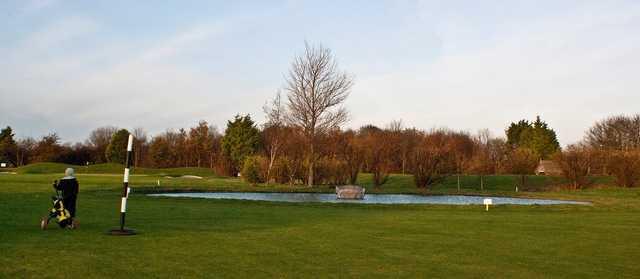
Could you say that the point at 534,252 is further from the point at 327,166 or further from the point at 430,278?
the point at 327,166

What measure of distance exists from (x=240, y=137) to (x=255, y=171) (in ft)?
132

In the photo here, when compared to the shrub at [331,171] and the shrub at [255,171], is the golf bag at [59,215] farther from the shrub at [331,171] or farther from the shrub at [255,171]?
the shrub at [331,171]

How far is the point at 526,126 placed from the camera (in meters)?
98.4

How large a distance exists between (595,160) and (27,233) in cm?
4248

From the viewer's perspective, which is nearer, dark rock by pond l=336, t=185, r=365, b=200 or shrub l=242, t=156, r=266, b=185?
dark rock by pond l=336, t=185, r=365, b=200

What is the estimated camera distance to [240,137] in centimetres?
8125

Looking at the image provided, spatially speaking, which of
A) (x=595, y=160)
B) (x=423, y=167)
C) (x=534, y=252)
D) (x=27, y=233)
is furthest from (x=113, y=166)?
(x=534, y=252)

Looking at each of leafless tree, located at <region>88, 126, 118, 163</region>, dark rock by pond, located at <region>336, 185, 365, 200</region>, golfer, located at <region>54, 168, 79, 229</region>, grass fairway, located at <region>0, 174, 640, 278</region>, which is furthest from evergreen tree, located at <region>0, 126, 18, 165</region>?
golfer, located at <region>54, 168, 79, 229</region>

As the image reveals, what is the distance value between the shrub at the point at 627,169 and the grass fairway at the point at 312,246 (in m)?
28.8

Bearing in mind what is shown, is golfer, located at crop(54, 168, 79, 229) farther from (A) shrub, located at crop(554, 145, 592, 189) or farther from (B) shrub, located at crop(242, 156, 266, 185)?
(A) shrub, located at crop(554, 145, 592, 189)

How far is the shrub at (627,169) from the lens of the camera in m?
44.3

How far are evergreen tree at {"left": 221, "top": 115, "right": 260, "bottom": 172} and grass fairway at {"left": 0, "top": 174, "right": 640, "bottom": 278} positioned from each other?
6104cm

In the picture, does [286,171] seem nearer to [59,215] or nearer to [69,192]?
[69,192]

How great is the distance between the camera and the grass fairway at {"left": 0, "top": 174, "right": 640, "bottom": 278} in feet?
28.2
